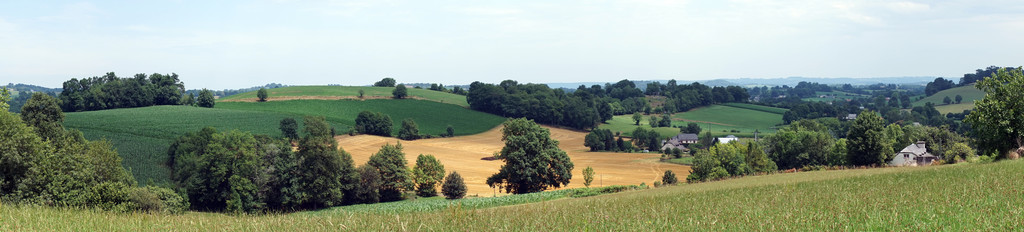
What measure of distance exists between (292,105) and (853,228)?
134 m

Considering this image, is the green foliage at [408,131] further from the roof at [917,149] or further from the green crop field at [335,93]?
the roof at [917,149]

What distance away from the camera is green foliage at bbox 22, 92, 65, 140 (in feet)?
147

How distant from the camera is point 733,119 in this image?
17562cm

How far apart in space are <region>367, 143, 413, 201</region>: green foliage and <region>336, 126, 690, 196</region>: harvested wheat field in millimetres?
8070

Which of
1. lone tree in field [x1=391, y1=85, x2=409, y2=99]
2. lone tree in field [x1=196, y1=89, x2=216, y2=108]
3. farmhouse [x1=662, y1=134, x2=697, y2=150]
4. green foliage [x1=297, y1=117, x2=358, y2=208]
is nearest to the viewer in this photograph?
green foliage [x1=297, y1=117, x2=358, y2=208]

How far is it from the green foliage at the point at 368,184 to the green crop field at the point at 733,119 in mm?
104713

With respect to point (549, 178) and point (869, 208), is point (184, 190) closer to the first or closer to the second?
point (549, 178)

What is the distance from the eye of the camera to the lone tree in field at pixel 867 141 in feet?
199

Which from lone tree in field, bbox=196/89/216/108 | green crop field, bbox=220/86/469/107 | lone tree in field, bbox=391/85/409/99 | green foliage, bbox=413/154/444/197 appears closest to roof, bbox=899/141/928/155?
green foliage, bbox=413/154/444/197

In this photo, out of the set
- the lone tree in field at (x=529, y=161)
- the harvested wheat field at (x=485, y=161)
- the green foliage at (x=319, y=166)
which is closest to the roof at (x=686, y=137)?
the harvested wheat field at (x=485, y=161)

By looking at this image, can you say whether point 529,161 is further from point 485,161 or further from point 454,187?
point 485,161

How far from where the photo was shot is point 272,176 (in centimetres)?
5334

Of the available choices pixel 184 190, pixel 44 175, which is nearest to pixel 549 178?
pixel 184 190

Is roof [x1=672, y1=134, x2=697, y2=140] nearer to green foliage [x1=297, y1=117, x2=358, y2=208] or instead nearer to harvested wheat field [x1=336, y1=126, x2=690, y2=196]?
harvested wheat field [x1=336, y1=126, x2=690, y2=196]
